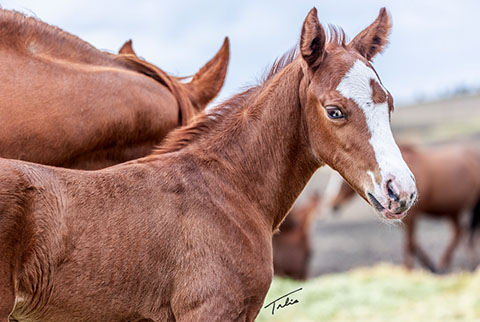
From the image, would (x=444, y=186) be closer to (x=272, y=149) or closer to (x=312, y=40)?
(x=272, y=149)

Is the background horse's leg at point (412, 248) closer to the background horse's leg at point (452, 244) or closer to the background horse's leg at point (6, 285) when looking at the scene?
the background horse's leg at point (452, 244)

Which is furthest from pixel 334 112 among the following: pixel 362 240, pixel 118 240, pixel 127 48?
pixel 362 240

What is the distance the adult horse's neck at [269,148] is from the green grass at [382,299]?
454cm

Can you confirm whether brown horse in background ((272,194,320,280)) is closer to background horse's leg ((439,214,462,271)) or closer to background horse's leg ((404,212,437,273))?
background horse's leg ((404,212,437,273))

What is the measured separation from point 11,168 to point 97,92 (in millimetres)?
1094

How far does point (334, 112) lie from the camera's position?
10.6ft

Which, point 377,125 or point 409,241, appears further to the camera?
point 409,241

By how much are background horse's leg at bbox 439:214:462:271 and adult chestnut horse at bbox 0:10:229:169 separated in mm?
9212

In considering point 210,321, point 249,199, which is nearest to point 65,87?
point 249,199

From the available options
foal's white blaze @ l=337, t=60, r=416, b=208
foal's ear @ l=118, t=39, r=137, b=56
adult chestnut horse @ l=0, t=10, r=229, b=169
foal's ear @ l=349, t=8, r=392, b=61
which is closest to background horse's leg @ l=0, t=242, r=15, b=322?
adult chestnut horse @ l=0, t=10, r=229, b=169

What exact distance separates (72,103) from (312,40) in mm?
1332

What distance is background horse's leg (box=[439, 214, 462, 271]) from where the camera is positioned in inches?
485

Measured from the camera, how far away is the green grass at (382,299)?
310 inches

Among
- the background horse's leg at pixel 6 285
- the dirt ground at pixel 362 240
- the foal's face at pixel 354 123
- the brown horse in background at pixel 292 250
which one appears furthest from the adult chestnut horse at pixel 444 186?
the background horse's leg at pixel 6 285
